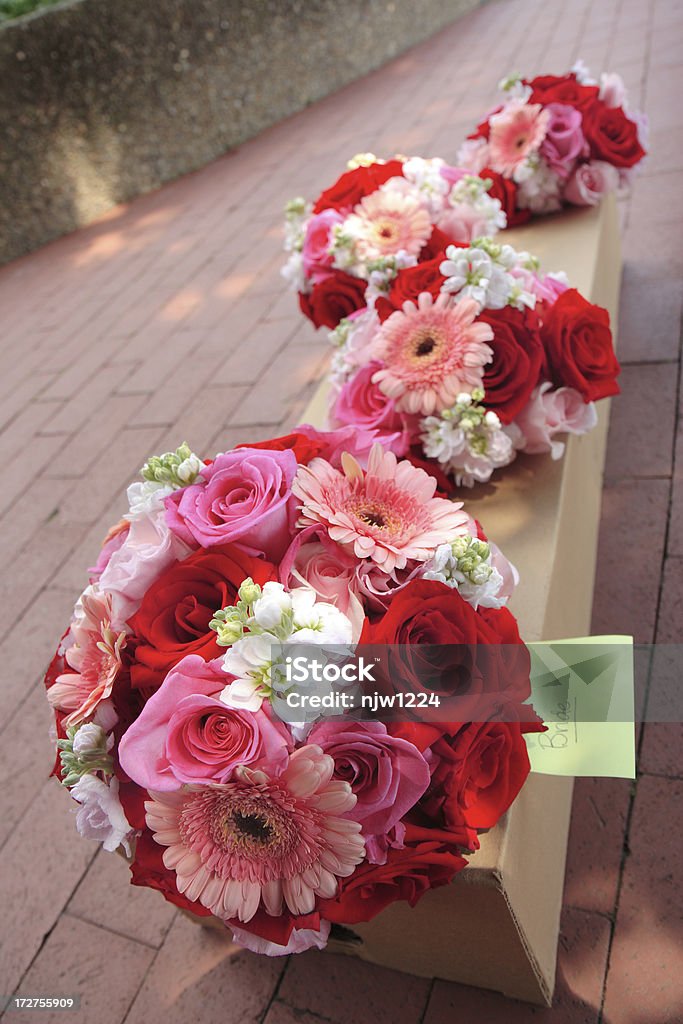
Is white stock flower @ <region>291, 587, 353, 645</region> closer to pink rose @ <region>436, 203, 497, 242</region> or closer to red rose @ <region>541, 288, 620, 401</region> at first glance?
red rose @ <region>541, 288, 620, 401</region>

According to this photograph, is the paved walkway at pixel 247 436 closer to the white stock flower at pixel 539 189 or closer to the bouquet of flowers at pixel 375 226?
the white stock flower at pixel 539 189

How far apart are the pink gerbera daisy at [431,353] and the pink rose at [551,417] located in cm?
15

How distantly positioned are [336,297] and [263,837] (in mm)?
1504

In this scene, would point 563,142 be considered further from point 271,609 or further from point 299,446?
point 271,609

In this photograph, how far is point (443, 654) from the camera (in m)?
0.99

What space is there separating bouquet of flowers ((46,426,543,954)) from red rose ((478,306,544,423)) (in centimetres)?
42

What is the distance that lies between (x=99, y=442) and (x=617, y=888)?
255cm

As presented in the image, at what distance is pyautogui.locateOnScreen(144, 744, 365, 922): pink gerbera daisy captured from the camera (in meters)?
0.88

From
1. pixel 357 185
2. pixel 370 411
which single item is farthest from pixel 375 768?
pixel 357 185

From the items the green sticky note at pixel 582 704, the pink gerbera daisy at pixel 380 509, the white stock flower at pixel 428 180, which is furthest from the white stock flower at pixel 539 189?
the green sticky note at pixel 582 704

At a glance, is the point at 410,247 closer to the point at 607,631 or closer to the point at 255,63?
the point at 607,631

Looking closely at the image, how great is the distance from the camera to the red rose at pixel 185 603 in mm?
1012

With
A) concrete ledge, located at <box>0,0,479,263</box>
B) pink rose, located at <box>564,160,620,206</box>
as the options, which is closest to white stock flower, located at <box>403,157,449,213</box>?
pink rose, located at <box>564,160,620,206</box>

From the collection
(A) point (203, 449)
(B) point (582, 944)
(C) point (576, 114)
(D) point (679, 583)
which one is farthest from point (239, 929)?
(C) point (576, 114)
